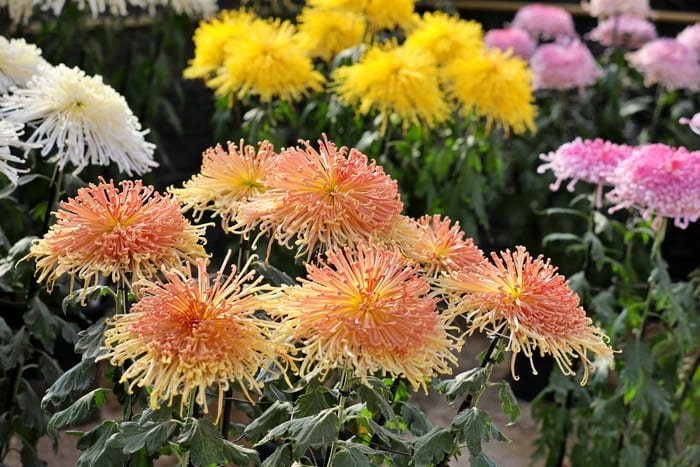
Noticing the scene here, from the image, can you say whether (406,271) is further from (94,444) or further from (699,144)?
(699,144)

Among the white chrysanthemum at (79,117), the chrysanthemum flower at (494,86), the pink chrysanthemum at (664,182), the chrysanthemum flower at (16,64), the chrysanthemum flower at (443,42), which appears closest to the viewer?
the white chrysanthemum at (79,117)

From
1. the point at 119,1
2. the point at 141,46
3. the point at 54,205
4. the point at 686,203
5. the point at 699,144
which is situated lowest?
the point at 699,144

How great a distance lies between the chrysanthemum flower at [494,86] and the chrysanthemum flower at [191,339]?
150 cm

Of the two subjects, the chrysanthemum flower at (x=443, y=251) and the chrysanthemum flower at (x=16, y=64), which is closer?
the chrysanthemum flower at (x=443, y=251)

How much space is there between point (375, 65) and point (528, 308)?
113cm

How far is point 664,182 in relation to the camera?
178cm

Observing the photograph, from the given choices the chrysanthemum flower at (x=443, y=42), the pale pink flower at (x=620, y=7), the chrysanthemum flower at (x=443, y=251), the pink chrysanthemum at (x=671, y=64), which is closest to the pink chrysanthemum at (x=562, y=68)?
the pink chrysanthemum at (x=671, y=64)

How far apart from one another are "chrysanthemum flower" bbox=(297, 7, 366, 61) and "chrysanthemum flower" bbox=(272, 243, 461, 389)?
5.71 ft

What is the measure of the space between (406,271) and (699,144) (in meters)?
3.31

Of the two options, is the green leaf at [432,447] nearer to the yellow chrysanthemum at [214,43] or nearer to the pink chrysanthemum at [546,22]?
the yellow chrysanthemum at [214,43]

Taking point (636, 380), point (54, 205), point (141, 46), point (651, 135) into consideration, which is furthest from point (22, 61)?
point (651, 135)

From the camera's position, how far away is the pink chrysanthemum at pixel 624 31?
155 inches

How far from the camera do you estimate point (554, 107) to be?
3705 mm

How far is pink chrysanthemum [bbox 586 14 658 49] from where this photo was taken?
394 centimetres
